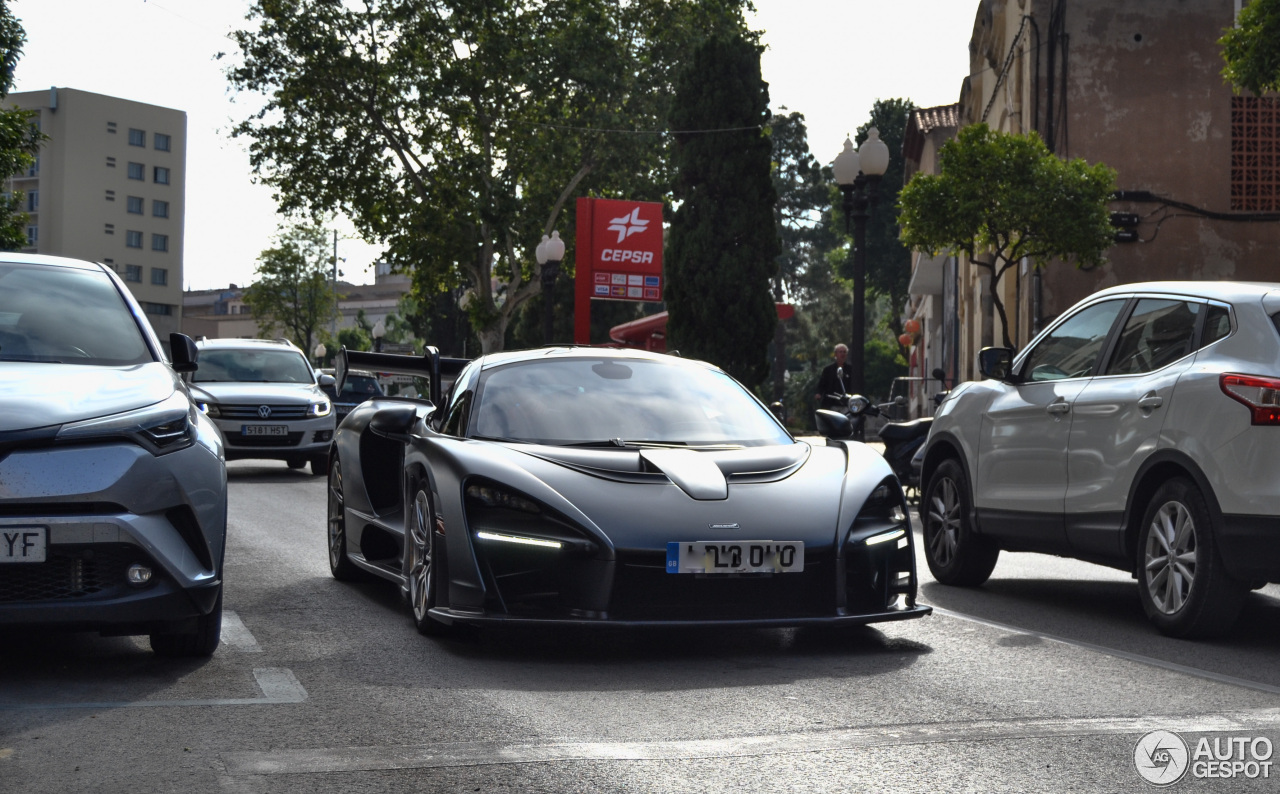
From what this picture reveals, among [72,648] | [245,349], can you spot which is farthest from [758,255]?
[72,648]

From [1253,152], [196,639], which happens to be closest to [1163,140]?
[1253,152]

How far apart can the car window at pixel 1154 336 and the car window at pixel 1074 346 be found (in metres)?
Answer: 0.19

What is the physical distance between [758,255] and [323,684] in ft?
100

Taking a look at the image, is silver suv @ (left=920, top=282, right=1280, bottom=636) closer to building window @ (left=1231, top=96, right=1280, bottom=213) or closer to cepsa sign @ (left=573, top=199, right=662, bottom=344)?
building window @ (left=1231, top=96, right=1280, bottom=213)

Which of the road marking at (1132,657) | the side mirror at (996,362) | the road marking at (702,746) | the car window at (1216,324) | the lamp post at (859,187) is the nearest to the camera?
the road marking at (702,746)

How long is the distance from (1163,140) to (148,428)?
24.2 meters

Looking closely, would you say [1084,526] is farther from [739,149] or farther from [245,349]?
[739,149]

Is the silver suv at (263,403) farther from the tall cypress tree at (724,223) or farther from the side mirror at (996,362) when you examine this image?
the tall cypress tree at (724,223)

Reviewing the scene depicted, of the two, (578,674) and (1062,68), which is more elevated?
(1062,68)

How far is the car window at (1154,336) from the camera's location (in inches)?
289

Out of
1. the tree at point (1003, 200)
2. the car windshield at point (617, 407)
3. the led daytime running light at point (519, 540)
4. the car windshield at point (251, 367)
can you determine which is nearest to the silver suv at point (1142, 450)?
the car windshield at point (617, 407)

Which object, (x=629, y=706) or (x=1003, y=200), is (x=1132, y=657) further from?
(x=1003, y=200)

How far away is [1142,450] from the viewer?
23.8ft

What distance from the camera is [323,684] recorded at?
5.65m
